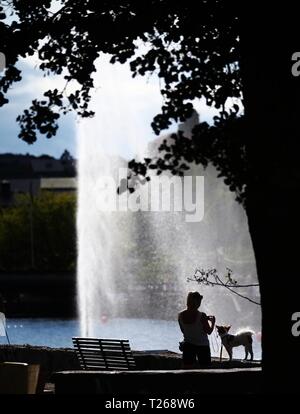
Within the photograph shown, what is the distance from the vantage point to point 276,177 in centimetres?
1244

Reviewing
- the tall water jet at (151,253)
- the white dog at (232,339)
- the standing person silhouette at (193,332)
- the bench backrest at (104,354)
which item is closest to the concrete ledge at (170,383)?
the standing person silhouette at (193,332)

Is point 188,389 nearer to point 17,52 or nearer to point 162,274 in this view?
point 17,52

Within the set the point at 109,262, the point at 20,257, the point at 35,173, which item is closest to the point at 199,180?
the point at 109,262

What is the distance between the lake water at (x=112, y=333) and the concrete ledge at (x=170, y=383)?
18550mm

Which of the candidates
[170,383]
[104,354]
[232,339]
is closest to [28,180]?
[232,339]

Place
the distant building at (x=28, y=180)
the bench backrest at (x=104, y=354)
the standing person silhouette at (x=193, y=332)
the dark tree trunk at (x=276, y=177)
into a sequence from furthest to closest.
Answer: the distant building at (x=28, y=180) < the bench backrest at (x=104, y=354) < the standing person silhouette at (x=193, y=332) < the dark tree trunk at (x=276, y=177)

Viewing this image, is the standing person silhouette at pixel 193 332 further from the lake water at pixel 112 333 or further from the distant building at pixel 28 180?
the distant building at pixel 28 180

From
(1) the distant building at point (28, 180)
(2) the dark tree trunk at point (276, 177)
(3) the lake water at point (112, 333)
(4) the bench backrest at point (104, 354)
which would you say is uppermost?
(1) the distant building at point (28, 180)

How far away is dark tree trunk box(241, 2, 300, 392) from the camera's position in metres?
12.5

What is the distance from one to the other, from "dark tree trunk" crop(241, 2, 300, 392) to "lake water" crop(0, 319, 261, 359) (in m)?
20.9

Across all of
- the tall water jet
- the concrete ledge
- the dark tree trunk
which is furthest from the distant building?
the dark tree trunk

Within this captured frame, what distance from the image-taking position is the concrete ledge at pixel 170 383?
48.6 feet

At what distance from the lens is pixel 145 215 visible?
8981 cm

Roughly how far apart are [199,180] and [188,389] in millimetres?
63079
